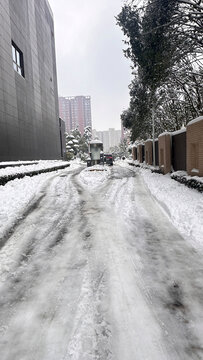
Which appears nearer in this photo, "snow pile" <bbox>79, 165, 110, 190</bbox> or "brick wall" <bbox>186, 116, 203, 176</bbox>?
"brick wall" <bbox>186, 116, 203, 176</bbox>

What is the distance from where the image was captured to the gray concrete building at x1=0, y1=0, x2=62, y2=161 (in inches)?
904

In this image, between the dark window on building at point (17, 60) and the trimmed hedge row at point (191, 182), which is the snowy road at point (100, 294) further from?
the dark window on building at point (17, 60)

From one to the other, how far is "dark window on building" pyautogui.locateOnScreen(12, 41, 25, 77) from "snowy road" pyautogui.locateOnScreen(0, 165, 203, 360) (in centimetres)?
2680

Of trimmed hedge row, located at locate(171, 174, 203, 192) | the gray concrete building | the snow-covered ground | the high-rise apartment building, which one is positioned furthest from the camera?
the high-rise apartment building

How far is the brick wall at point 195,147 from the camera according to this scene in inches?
391

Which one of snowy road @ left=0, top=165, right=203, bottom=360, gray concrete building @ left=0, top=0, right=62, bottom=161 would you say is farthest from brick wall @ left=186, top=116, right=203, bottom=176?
gray concrete building @ left=0, top=0, right=62, bottom=161

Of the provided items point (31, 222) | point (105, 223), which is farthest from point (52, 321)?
point (31, 222)

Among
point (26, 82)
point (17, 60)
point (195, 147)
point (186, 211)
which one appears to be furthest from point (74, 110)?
point (186, 211)

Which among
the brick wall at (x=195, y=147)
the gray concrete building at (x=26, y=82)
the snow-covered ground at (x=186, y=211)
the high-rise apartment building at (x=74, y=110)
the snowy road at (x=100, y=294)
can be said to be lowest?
the snowy road at (x=100, y=294)

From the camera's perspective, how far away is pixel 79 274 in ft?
10.8

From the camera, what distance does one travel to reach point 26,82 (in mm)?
29406

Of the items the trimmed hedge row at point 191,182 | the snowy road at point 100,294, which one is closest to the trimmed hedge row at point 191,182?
the trimmed hedge row at point 191,182

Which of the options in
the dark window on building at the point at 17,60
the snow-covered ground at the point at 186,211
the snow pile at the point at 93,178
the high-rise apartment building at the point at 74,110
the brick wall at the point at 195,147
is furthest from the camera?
the high-rise apartment building at the point at 74,110

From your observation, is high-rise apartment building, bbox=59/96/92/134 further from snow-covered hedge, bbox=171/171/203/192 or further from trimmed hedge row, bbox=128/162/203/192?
snow-covered hedge, bbox=171/171/203/192
